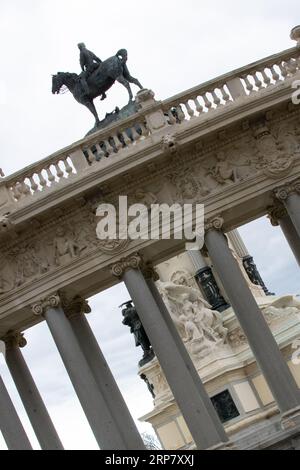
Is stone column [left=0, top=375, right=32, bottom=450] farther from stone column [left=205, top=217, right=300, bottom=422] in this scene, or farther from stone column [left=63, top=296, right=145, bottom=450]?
stone column [left=205, top=217, right=300, bottom=422]

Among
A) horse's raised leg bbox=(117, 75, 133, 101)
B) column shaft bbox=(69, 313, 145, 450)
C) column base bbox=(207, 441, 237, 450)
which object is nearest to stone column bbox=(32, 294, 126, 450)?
column shaft bbox=(69, 313, 145, 450)

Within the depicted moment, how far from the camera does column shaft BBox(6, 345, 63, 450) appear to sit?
29.7 meters

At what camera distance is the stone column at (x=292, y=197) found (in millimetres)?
27508

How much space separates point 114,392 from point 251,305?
4.94 meters

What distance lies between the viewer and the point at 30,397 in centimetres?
2988

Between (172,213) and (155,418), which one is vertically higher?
(172,213)

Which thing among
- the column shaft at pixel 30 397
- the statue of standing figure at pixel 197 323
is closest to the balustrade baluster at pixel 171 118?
the column shaft at pixel 30 397

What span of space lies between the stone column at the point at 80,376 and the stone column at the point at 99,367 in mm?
1094

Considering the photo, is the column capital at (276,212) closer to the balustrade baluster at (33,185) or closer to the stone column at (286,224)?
the stone column at (286,224)

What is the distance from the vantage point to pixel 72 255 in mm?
27969

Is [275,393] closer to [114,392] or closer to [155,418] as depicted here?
[114,392]

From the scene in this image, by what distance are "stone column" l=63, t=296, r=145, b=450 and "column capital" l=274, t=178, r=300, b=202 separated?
6.38 m

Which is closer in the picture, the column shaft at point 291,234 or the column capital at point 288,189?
the column capital at point 288,189

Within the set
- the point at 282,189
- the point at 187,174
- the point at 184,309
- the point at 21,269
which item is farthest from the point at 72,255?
the point at 184,309
